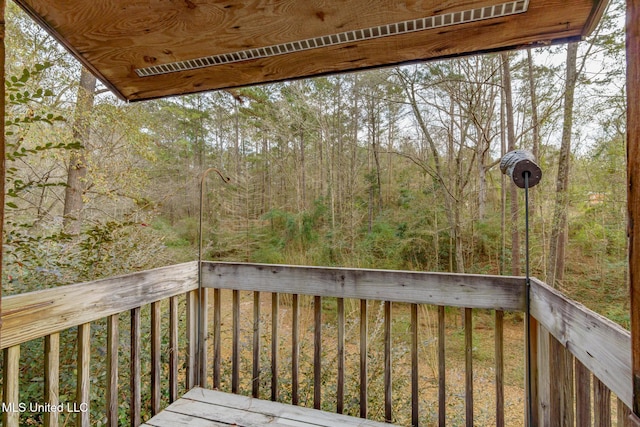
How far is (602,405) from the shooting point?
858mm

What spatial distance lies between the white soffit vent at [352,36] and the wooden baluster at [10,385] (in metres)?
1.27

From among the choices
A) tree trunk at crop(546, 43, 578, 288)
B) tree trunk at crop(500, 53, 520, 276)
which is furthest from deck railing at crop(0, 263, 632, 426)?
tree trunk at crop(546, 43, 578, 288)

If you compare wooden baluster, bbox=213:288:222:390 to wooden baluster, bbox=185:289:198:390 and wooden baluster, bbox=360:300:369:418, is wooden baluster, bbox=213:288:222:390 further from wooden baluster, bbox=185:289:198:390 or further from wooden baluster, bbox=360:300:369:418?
wooden baluster, bbox=360:300:369:418

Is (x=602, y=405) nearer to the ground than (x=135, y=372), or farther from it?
farther from it

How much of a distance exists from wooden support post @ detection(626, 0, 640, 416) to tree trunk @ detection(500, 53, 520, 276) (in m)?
4.68

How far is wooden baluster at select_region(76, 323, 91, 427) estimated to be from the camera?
4.05 feet

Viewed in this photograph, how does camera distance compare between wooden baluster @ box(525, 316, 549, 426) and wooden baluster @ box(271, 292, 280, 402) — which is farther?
wooden baluster @ box(271, 292, 280, 402)

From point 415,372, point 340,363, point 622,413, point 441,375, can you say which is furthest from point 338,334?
point 622,413

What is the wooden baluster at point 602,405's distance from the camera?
2.74 ft

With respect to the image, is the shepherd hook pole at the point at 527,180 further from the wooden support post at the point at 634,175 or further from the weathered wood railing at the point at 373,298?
the wooden support post at the point at 634,175

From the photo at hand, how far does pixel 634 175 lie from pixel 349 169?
6.53 meters

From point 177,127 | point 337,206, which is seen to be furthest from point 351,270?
point 177,127

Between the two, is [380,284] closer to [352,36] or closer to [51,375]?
[352,36]

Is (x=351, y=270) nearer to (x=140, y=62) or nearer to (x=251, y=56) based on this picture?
(x=251, y=56)
